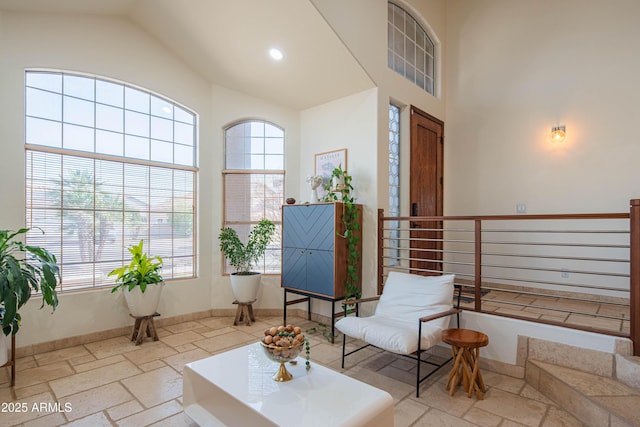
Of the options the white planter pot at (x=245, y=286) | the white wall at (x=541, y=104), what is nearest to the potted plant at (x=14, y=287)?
the white planter pot at (x=245, y=286)

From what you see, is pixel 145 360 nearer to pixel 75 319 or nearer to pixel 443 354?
pixel 75 319

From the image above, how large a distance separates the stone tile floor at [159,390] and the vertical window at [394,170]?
153 cm

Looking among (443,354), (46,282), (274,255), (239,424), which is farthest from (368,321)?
(46,282)

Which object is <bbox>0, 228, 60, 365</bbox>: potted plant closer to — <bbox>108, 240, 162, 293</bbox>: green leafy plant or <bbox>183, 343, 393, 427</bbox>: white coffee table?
<bbox>108, 240, 162, 293</bbox>: green leafy plant

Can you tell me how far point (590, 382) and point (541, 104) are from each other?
3.43 metres

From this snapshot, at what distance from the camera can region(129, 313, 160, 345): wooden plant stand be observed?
12.2 feet

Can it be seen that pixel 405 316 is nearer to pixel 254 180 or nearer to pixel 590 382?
pixel 590 382

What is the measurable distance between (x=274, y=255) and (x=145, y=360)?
82.0 inches

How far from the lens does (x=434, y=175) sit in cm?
512

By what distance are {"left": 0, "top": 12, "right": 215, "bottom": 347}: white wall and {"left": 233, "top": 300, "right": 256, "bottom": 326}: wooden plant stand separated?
596mm

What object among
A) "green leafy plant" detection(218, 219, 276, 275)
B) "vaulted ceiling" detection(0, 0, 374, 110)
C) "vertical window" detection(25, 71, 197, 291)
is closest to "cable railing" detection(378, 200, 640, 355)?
"green leafy plant" detection(218, 219, 276, 275)

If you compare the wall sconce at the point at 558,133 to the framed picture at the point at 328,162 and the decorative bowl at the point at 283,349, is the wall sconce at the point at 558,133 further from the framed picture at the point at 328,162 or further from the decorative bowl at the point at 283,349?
the decorative bowl at the point at 283,349

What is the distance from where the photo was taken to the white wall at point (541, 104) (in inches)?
154

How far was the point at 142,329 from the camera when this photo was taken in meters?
3.74
